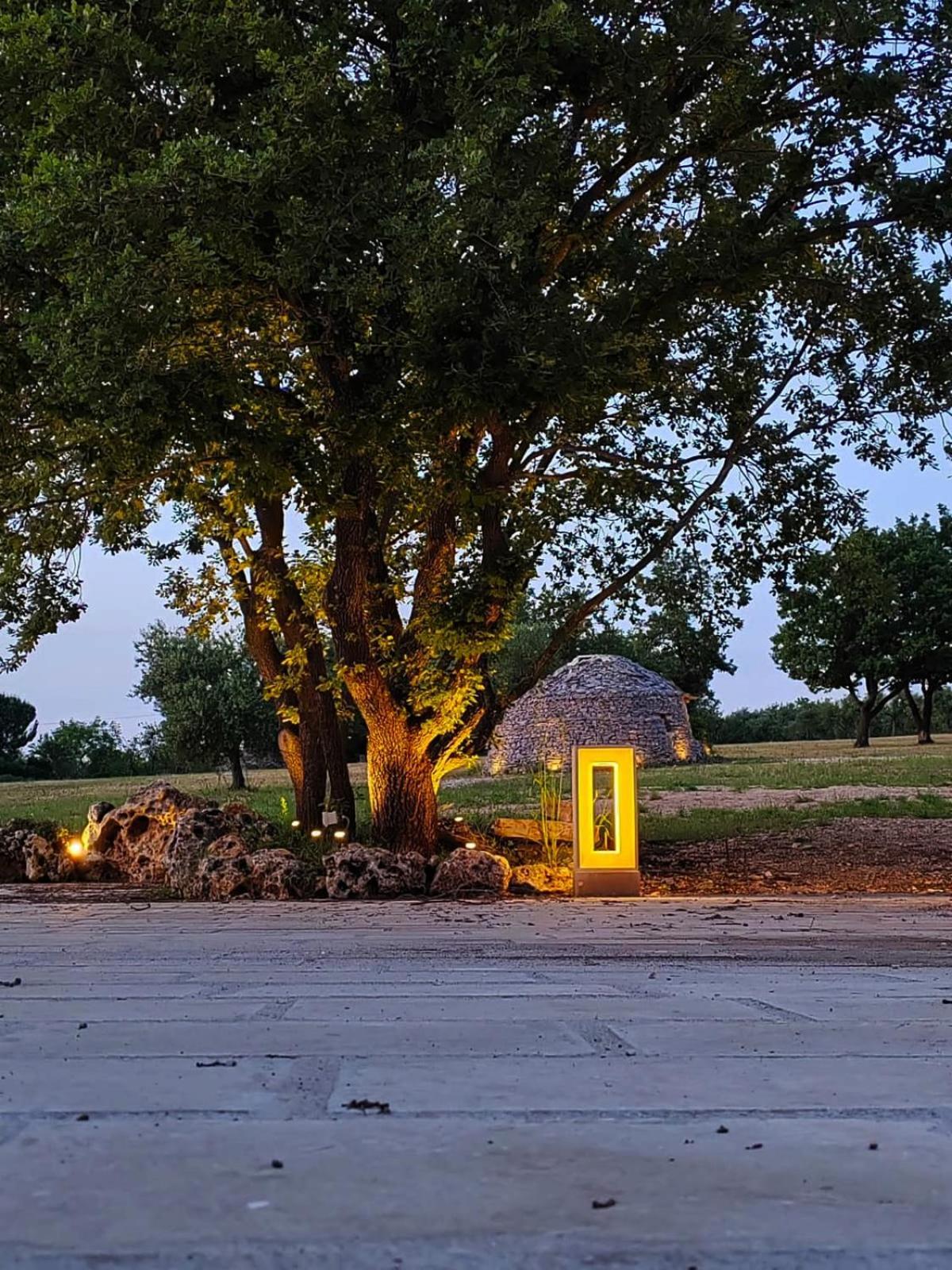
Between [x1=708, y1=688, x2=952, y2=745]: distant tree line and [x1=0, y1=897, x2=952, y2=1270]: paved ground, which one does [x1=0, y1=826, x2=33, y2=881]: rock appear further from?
[x1=708, y1=688, x2=952, y2=745]: distant tree line

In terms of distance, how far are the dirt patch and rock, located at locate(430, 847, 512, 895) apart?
54.6 inches

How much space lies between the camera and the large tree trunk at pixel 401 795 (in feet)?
35.8

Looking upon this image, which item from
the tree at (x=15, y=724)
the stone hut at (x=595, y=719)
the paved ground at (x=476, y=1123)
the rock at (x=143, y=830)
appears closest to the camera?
the paved ground at (x=476, y=1123)

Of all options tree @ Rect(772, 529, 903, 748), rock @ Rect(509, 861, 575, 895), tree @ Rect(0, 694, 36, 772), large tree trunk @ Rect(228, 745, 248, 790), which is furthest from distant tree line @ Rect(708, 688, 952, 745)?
rock @ Rect(509, 861, 575, 895)

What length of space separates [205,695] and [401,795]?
1741 cm

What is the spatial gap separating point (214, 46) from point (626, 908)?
6.46 metres

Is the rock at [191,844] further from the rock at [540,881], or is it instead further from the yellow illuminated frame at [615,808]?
the yellow illuminated frame at [615,808]

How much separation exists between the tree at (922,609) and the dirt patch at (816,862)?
25635 millimetres

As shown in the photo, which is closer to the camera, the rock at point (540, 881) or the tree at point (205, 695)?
the rock at point (540, 881)

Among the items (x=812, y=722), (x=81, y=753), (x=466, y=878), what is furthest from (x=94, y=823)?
(x=812, y=722)

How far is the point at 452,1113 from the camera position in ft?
5.58

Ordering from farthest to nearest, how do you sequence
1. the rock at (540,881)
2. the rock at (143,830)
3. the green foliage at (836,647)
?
the green foliage at (836,647) < the rock at (143,830) < the rock at (540,881)

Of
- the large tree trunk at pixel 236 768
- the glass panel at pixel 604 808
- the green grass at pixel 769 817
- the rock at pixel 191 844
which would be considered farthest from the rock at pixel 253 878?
the large tree trunk at pixel 236 768

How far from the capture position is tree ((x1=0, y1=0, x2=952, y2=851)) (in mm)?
7609
